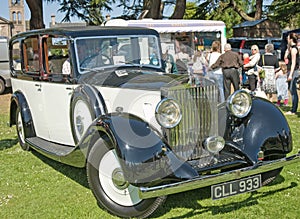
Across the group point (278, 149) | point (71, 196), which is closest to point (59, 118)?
point (71, 196)

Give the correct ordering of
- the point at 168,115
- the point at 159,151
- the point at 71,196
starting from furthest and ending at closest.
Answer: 1. the point at 71,196
2. the point at 168,115
3. the point at 159,151

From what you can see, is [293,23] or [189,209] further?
[293,23]

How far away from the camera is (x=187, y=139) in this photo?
419cm

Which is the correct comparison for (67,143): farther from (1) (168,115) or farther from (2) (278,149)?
(2) (278,149)

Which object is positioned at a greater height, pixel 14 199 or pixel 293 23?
pixel 293 23

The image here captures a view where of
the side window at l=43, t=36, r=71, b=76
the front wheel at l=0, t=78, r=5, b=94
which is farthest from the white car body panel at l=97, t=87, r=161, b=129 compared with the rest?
the front wheel at l=0, t=78, r=5, b=94

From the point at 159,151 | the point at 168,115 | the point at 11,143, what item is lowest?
the point at 11,143

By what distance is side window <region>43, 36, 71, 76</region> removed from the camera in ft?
17.5

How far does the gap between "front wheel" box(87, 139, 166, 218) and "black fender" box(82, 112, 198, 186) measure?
198 mm

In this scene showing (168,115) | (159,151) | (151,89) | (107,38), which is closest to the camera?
(159,151)

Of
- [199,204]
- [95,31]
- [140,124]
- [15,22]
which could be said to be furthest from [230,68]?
[15,22]

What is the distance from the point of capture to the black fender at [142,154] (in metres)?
3.55

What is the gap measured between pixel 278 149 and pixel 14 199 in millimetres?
2948

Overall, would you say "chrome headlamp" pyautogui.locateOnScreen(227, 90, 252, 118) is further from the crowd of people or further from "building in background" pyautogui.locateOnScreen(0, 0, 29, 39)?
"building in background" pyautogui.locateOnScreen(0, 0, 29, 39)
